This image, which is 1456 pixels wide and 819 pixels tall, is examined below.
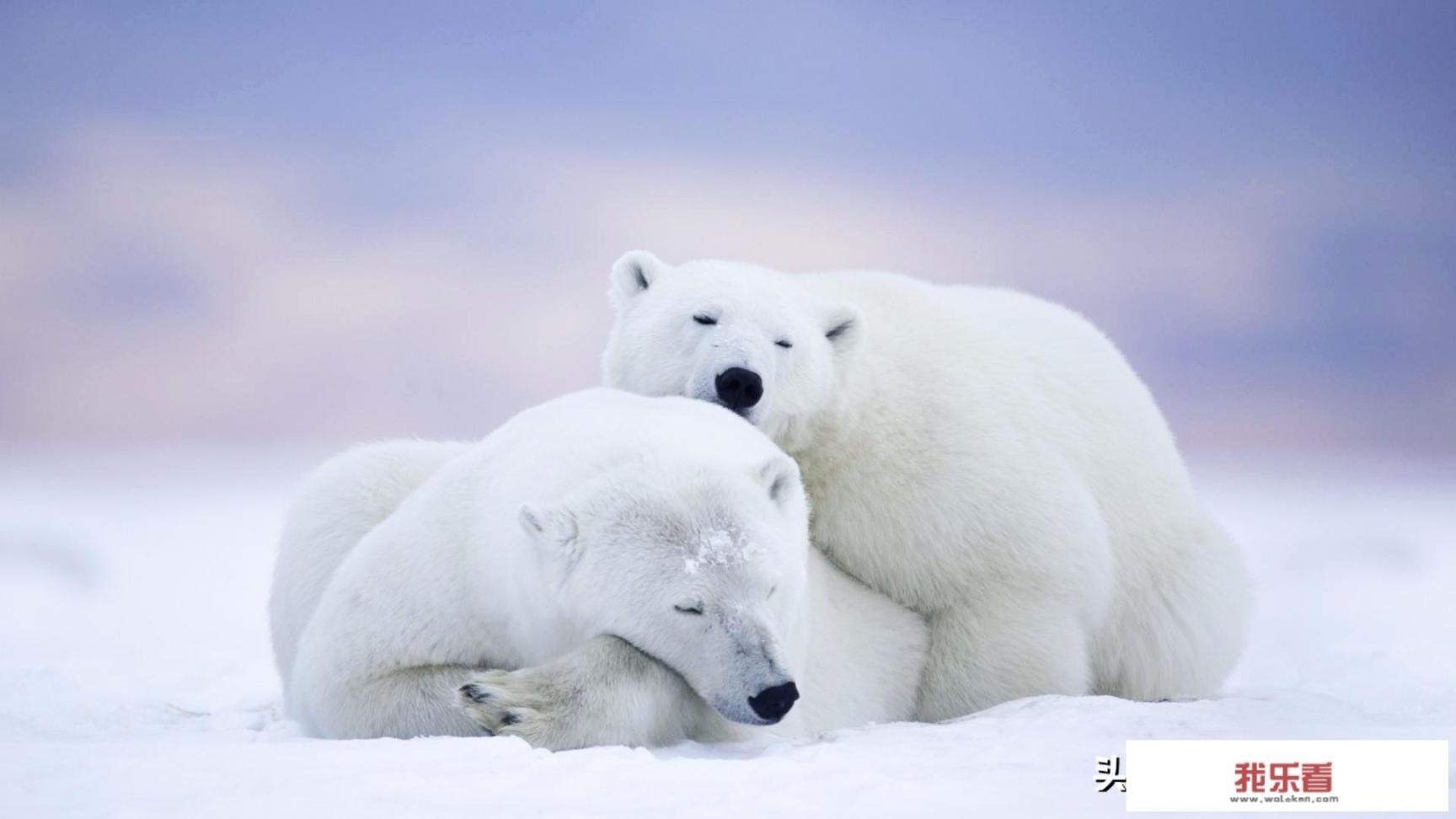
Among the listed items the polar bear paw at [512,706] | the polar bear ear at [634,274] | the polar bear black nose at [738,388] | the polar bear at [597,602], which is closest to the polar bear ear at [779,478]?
the polar bear at [597,602]

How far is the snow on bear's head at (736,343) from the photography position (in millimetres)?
6238

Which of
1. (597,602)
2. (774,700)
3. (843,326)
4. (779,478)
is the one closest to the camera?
(774,700)

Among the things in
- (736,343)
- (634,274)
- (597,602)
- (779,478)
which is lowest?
(597,602)

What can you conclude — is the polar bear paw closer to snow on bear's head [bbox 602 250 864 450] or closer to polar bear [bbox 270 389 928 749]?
polar bear [bbox 270 389 928 749]

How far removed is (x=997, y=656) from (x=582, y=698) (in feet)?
7.49

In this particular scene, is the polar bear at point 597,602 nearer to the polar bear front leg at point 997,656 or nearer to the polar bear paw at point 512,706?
the polar bear paw at point 512,706

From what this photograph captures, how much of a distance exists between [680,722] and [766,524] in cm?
72

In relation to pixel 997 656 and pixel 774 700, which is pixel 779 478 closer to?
pixel 774 700

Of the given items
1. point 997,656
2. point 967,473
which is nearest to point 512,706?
point 997,656

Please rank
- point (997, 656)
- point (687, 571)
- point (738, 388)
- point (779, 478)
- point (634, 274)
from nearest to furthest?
point (687, 571), point (779, 478), point (738, 388), point (997, 656), point (634, 274)

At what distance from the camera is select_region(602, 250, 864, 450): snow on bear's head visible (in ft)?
20.5

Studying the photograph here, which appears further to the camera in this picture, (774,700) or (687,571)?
(687,571)

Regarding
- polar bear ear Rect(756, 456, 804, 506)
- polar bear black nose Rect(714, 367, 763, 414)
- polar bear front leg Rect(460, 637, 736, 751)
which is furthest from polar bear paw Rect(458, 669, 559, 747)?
polar bear black nose Rect(714, 367, 763, 414)

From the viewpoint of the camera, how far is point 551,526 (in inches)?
188
